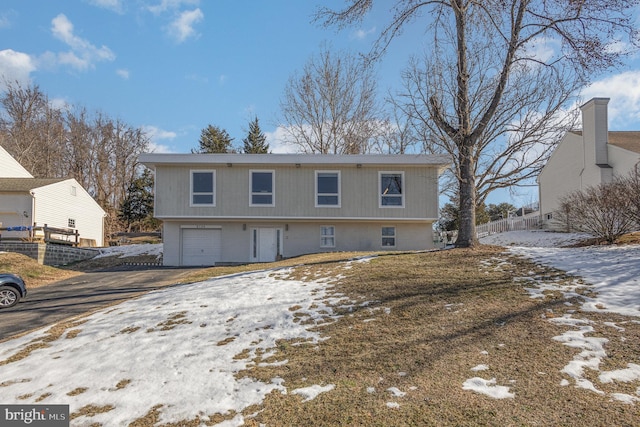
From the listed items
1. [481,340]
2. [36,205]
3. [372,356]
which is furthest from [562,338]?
[36,205]

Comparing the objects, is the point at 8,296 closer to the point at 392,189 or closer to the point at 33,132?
the point at 392,189

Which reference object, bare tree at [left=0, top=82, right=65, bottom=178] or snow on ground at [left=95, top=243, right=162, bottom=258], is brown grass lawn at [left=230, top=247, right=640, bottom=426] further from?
bare tree at [left=0, top=82, right=65, bottom=178]

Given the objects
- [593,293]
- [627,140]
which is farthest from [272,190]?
[627,140]

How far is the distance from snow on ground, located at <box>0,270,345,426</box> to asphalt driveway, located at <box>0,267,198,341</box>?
1.22 m

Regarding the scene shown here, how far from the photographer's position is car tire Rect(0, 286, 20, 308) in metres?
9.42

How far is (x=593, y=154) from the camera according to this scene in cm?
1864

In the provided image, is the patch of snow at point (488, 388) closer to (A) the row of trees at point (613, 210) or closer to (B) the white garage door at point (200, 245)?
(A) the row of trees at point (613, 210)

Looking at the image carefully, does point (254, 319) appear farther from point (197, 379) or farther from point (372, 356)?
point (372, 356)

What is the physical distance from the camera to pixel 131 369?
16.0 ft

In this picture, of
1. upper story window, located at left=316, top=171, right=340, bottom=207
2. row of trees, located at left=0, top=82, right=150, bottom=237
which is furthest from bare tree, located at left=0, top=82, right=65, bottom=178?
upper story window, located at left=316, top=171, right=340, bottom=207

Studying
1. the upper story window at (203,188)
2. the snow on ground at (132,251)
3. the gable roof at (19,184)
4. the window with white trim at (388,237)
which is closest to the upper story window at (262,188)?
the upper story window at (203,188)

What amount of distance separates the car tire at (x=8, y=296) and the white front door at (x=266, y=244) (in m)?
9.62

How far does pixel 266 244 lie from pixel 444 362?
1444 centimetres

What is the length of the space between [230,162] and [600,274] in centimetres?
1426
